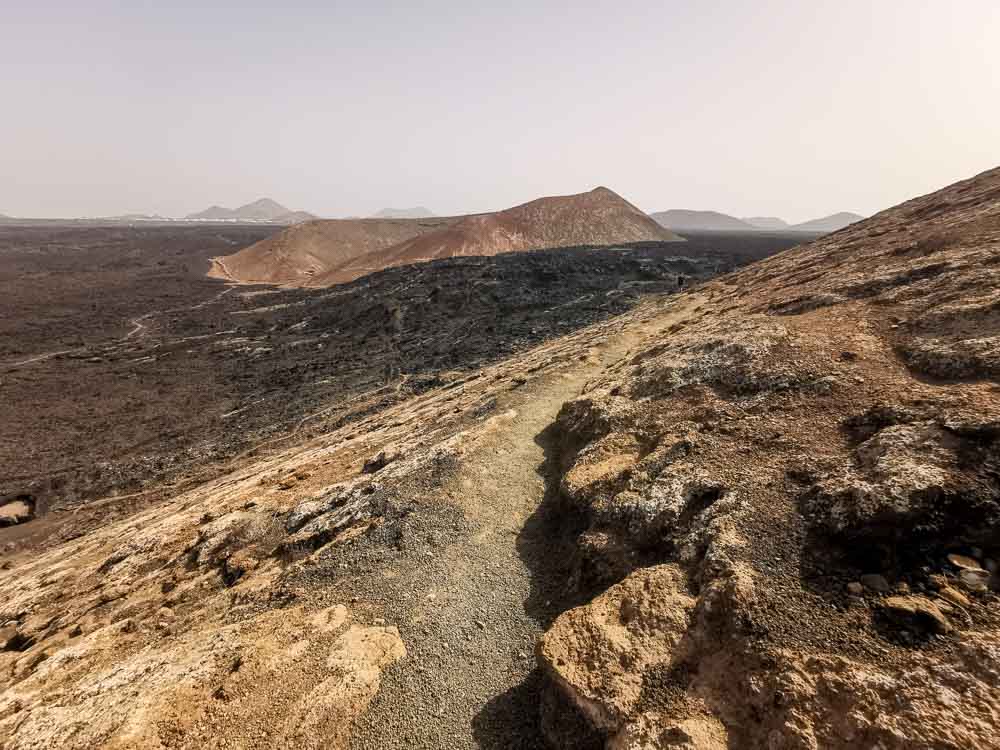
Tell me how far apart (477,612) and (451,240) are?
65439 millimetres

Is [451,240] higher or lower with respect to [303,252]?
higher

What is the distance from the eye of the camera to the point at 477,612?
7328 mm

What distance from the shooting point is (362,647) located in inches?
261

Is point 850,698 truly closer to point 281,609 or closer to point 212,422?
point 281,609

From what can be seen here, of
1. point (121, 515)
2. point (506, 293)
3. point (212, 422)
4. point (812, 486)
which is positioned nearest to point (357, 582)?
point (812, 486)

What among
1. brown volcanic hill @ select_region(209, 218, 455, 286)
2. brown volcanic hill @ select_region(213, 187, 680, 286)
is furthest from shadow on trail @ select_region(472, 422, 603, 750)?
brown volcanic hill @ select_region(209, 218, 455, 286)

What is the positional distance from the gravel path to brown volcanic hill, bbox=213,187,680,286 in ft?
179

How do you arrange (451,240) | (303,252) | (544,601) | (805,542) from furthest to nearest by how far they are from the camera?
(303,252) → (451,240) → (544,601) → (805,542)

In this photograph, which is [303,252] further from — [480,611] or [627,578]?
[627,578]

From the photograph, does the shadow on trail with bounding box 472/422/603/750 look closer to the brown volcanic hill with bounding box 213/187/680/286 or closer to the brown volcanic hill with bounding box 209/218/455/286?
the brown volcanic hill with bounding box 213/187/680/286

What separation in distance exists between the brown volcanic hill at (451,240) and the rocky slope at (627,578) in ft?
178

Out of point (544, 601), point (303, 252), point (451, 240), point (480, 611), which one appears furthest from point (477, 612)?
point (303, 252)

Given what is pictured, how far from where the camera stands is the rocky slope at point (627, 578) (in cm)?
464

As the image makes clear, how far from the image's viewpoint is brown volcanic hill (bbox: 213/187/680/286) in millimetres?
66750
